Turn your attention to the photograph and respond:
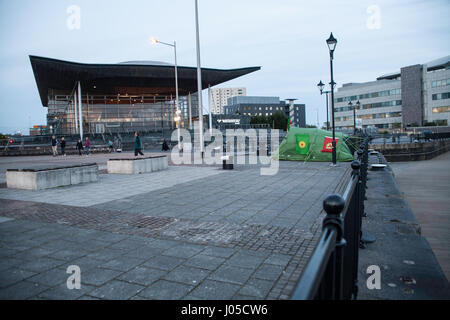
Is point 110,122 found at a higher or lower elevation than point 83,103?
lower

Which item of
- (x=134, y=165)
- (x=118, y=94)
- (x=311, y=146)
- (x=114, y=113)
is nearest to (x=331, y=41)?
(x=311, y=146)

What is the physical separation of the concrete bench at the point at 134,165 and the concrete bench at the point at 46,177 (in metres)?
2.58

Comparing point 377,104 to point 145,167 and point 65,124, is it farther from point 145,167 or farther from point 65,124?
point 145,167

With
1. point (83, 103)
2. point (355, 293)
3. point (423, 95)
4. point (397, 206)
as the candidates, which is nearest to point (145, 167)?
point (397, 206)

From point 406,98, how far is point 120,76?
84.5m

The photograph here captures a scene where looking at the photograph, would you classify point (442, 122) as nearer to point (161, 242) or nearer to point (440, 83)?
point (440, 83)

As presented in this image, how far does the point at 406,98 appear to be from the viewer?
91.8 meters

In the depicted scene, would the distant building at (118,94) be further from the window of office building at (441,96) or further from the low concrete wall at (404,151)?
the window of office building at (441,96)

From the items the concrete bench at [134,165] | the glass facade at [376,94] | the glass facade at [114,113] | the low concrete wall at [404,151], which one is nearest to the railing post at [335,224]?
the concrete bench at [134,165]

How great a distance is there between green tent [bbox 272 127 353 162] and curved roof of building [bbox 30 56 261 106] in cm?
2833

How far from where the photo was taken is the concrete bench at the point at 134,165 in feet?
46.9

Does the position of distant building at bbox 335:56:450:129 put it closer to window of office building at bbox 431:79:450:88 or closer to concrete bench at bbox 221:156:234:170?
window of office building at bbox 431:79:450:88

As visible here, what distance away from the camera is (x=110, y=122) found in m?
50.7
